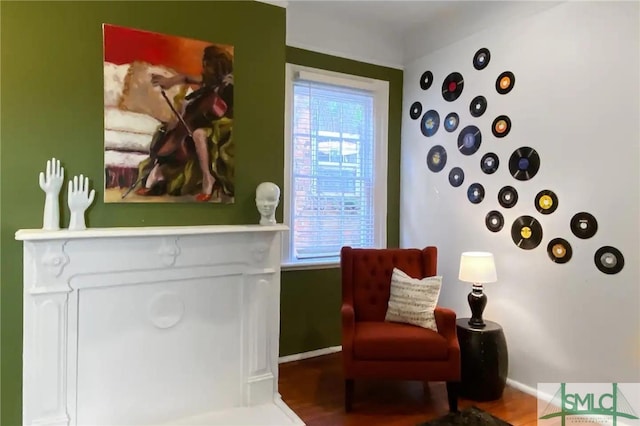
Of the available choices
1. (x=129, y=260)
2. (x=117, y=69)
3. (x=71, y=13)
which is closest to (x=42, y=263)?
(x=129, y=260)

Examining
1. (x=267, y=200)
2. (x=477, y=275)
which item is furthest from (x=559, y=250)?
(x=267, y=200)

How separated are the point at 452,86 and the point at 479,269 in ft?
5.19

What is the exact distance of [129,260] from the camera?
7.85ft

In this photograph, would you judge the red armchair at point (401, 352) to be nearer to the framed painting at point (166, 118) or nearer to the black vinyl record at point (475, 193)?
the black vinyl record at point (475, 193)

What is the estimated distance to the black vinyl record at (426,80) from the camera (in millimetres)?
3803

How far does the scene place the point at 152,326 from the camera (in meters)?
2.50

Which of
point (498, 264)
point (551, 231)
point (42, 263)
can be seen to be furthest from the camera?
point (498, 264)

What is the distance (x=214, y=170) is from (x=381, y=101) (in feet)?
6.35

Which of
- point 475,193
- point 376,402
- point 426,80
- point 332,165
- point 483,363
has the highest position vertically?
point 426,80

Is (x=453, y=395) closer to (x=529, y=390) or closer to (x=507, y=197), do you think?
(x=529, y=390)

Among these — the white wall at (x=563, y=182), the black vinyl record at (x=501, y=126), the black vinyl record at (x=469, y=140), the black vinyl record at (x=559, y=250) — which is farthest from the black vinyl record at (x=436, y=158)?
the black vinyl record at (x=559, y=250)

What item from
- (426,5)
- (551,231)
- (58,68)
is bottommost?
(551,231)

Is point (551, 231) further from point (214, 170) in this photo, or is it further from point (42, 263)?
point (42, 263)

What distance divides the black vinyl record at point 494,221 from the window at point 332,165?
1.01m
